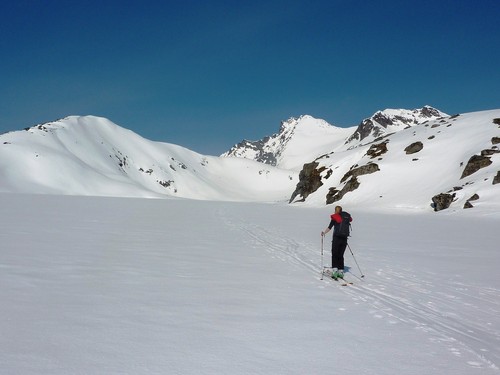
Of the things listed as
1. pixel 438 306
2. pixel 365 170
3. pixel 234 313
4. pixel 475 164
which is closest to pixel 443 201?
pixel 475 164

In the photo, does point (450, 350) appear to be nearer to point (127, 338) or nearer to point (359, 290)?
point (359, 290)

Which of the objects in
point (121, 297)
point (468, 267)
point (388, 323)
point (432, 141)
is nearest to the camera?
point (388, 323)

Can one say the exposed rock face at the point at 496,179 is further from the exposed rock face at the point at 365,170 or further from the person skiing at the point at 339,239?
the person skiing at the point at 339,239

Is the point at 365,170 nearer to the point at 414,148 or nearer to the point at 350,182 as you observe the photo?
the point at 350,182

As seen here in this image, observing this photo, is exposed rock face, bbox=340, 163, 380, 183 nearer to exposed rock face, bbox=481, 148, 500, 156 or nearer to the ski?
exposed rock face, bbox=481, 148, 500, 156

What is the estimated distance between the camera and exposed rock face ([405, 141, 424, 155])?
81.8 metres

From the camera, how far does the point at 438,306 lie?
9.94m

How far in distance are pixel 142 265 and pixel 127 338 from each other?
265 inches

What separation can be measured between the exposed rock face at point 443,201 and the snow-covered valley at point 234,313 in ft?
132

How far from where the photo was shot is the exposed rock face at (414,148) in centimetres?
8178

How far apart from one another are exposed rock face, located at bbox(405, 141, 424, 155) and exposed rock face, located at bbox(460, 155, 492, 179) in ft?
56.3

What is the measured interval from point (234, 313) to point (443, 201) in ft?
173

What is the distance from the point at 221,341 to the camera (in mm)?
6719

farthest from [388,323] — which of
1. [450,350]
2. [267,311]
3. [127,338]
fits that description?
[127,338]
